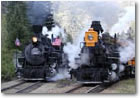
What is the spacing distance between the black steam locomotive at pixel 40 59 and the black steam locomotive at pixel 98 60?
1.06 feet

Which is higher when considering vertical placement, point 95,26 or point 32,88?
point 95,26

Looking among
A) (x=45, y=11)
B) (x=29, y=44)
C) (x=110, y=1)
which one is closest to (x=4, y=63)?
(x=29, y=44)

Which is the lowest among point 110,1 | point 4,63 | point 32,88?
point 32,88

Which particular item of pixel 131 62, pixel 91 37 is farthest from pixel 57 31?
pixel 131 62

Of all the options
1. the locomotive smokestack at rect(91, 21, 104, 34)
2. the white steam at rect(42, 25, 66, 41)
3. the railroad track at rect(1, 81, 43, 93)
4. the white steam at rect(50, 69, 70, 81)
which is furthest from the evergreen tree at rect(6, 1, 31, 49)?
the locomotive smokestack at rect(91, 21, 104, 34)

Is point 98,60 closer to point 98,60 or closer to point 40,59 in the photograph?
point 98,60

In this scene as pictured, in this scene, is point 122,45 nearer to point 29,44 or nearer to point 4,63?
point 29,44

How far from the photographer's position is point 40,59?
666cm

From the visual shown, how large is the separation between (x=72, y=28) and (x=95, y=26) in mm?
390

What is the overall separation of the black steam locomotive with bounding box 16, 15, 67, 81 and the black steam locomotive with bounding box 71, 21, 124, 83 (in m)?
0.32

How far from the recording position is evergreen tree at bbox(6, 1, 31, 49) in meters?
6.44

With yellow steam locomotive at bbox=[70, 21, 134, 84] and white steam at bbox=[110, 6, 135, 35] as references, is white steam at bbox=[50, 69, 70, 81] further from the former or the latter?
white steam at bbox=[110, 6, 135, 35]

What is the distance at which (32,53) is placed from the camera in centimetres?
678

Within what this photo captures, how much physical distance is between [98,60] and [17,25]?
4.87 ft
